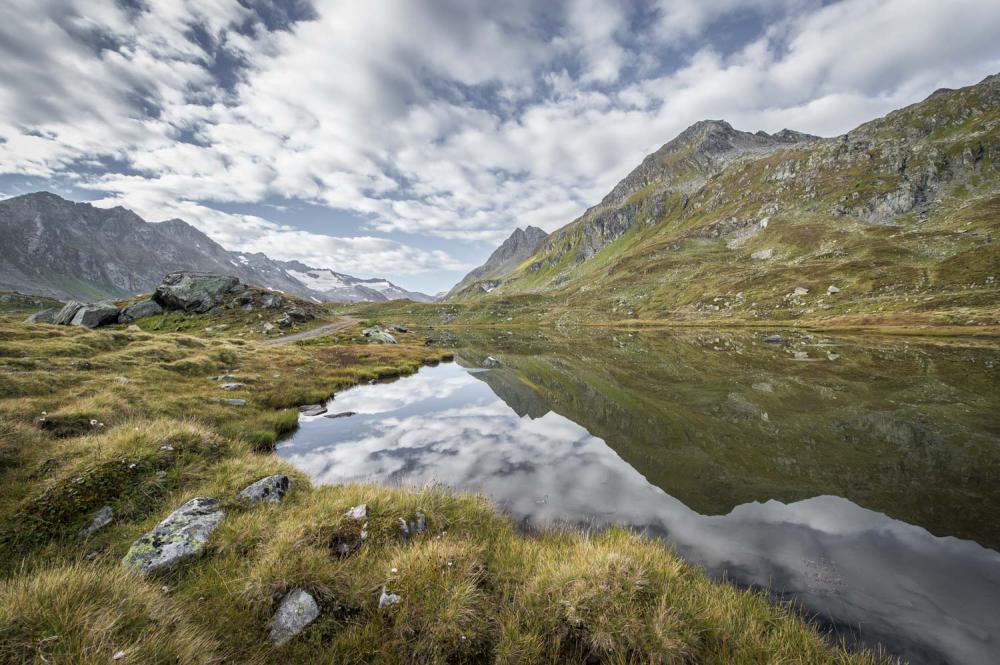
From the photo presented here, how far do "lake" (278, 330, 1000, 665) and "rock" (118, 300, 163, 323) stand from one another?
201 ft

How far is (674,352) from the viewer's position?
1902 inches

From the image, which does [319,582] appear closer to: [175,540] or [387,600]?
[387,600]

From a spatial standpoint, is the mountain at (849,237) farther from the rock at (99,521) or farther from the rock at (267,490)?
the rock at (99,521)

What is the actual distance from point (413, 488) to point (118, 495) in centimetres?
694

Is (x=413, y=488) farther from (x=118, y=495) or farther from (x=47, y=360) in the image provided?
(x=47, y=360)

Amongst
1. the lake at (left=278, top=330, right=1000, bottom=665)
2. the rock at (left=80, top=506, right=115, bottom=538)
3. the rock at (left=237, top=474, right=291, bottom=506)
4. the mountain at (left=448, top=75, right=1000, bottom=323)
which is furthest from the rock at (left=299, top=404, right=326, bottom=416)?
the mountain at (left=448, top=75, right=1000, bottom=323)

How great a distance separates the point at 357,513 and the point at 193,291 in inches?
3531

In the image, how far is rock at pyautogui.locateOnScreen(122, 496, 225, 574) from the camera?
6617 millimetres

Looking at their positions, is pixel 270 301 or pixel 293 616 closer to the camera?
pixel 293 616

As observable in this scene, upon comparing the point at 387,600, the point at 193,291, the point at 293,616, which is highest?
the point at 193,291

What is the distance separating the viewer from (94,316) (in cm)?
5253

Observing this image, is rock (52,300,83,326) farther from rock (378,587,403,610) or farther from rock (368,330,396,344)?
rock (378,587,403,610)

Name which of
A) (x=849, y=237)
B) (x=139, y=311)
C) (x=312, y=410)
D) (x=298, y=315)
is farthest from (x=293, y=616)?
(x=849, y=237)

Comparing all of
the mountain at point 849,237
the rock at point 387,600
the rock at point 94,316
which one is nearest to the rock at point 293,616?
the rock at point 387,600
